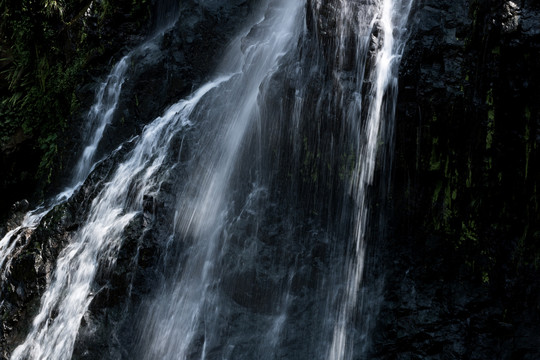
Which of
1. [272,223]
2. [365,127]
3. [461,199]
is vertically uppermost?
[365,127]

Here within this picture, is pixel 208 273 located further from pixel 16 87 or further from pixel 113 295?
pixel 16 87

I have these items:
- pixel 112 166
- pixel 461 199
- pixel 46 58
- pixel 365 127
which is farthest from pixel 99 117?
pixel 461 199

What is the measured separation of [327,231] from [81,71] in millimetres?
8162

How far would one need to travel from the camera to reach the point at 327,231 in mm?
6578

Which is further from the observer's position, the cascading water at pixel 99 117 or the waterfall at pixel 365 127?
the cascading water at pixel 99 117

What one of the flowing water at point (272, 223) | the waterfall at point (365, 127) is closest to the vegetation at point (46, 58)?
the flowing water at point (272, 223)

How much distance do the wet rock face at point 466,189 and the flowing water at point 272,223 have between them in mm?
366

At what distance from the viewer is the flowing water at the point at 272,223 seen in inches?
250

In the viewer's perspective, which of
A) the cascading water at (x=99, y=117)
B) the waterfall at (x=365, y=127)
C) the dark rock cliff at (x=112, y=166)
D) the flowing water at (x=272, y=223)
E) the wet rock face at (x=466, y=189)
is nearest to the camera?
the wet rock face at (x=466, y=189)

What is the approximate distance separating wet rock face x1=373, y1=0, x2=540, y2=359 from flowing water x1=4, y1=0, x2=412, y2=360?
37cm

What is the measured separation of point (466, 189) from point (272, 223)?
272 centimetres

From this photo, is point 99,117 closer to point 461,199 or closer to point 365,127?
point 365,127

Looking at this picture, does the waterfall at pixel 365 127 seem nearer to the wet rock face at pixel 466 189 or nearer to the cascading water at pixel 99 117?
the wet rock face at pixel 466 189

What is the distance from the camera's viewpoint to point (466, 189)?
5770 mm
